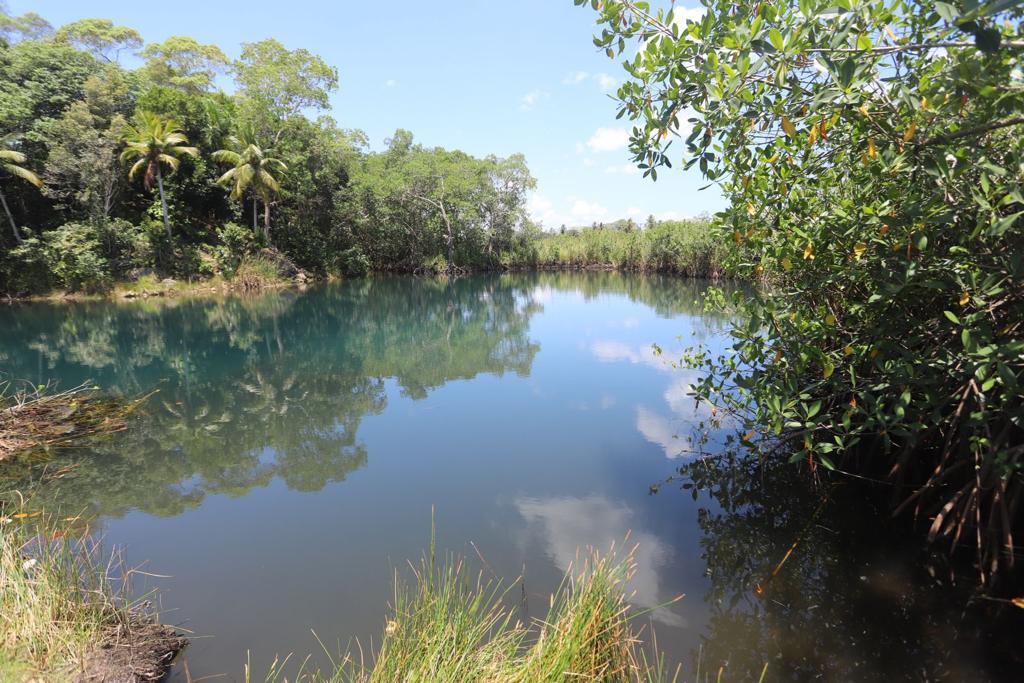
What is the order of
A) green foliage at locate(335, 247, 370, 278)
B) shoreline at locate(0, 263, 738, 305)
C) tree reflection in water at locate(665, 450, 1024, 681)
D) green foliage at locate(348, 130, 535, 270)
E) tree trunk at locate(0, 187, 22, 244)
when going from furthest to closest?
1. green foliage at locate(348, 130, 535, 270)
2. green foliage at locate(335, 247, 370, 278)
3. shoreline at locate(0, 263, 738, 305)
4. tree trunk at locate(0, 187, 22, 244)
5. tree reflection in water at locate(665, 450, 1024, 681)

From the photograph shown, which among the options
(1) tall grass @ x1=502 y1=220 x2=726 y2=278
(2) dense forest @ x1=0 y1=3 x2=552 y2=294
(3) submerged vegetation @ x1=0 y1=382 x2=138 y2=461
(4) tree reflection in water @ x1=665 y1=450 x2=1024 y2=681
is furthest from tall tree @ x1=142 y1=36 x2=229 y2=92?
(4) tree reflection in water @ x1=665 y1=450 x2=1024 y2=681

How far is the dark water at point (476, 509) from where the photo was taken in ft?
12.7

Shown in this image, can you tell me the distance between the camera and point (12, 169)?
69.9 feet

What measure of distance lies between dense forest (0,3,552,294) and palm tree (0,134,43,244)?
3.8 inches

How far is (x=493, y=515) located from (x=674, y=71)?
452 cm

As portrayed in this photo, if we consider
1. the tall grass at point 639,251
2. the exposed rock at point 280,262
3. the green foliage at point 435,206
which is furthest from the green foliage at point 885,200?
the green foliage at point 435,206

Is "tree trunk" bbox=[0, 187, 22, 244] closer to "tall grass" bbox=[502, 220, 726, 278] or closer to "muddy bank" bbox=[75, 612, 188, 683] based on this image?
"muddy bank" bbox=[75, 612, 188, 683]

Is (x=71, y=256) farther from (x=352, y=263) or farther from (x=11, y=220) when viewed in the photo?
(x=352, y=263)

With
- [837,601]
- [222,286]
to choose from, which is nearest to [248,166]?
[222,286]

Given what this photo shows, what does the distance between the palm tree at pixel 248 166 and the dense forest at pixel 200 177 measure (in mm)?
99

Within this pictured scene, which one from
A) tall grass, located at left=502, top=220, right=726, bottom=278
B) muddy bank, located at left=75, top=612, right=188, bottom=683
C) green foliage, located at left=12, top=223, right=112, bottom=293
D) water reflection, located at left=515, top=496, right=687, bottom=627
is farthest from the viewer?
tall grass, located at left=502, top=220, right=726, bottom=278

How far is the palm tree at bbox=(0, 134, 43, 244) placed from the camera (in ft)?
69.4

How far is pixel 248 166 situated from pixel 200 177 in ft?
14.6

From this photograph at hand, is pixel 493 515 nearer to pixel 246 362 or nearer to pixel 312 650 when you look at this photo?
pixel 312 650
